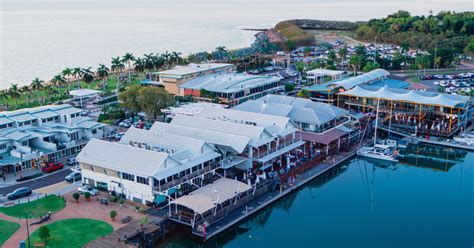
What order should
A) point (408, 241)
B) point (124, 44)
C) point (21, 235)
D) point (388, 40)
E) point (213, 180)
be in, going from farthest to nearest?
point (124, 44)
point (388, 40)
point (213, 180)
point (408, 241)
point (21, 235)

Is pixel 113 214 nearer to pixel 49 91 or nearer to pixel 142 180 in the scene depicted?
pixel 142 180

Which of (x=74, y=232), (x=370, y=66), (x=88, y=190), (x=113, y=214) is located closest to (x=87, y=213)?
(x=113, y=214)

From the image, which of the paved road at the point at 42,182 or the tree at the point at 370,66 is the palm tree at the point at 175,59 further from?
the paved road at the point at 42,182

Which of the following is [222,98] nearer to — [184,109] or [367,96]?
[184,109]

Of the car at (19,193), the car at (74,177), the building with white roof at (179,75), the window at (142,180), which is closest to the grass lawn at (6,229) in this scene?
the car at (19,193)

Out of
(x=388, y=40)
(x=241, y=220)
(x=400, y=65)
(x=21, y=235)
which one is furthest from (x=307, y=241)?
(x=388, y=40)

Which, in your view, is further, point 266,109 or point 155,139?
point 266,109

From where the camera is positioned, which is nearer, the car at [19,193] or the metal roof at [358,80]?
the car at [19,193]
